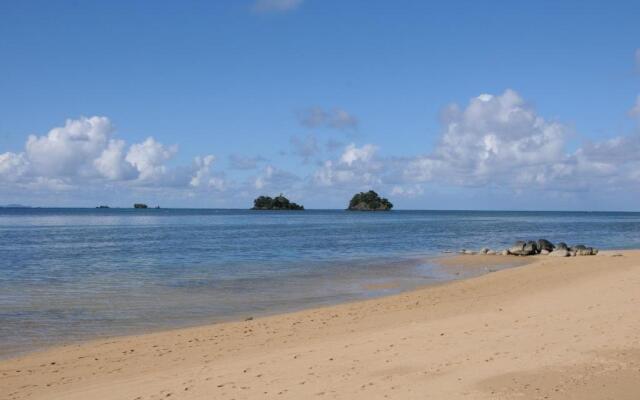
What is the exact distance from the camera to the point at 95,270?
101ft

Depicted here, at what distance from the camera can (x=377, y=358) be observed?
35.0 ft

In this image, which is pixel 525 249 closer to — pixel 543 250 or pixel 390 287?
pixel 543 250

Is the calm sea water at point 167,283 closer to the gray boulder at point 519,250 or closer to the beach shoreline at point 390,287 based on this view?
the beach shoreline at point 390,287

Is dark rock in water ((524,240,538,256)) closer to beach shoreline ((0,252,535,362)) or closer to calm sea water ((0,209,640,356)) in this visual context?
beach shoreline ((0,252,535,362))

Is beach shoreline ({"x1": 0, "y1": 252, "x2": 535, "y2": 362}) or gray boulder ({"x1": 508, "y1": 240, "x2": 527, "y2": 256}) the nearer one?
beach shoreline ({"x1": 0, "y1": 252, "x2": 535, "y2": 362})

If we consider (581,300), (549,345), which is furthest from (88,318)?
(581,300)

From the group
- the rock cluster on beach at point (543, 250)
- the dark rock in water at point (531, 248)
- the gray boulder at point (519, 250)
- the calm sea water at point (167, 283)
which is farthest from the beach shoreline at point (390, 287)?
the dark rock in water at point (531, 248)

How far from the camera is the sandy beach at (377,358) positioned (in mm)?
8836

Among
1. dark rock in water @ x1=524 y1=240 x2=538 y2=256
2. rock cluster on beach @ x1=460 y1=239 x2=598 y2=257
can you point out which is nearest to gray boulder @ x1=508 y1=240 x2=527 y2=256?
rock cluster on beach @ x1=460 y1=239 x2=598 y2=257

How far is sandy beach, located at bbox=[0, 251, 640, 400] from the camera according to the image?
29.0 ft

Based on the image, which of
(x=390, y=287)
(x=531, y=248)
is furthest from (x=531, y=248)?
(x=390, y=287)

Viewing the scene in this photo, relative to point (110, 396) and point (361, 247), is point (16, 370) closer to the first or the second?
point (110, 396)

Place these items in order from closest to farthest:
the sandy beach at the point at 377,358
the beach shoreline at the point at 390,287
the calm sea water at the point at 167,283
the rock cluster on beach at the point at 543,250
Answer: the sandy beach at the point at 377,358
the beach shoreline at the point at 390,287
the calm sea water at the point at 167,283
the rock cluster on beach at the point at 543,250

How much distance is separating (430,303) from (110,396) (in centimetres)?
1173
